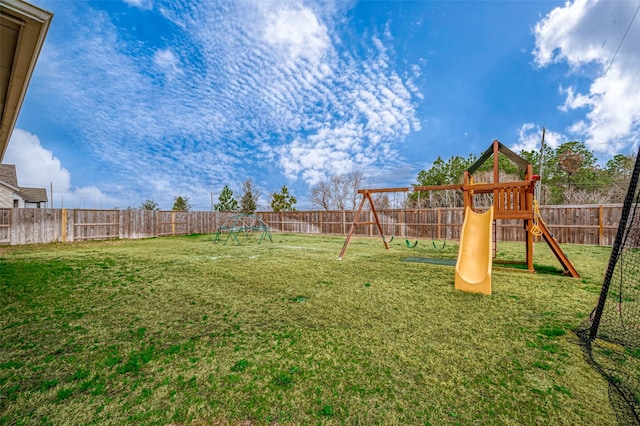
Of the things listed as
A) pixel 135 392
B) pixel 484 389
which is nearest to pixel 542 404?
pixel 484 389

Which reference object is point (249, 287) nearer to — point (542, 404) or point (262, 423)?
point (262, 423)

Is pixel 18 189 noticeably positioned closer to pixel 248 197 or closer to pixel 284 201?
pixel 248 197

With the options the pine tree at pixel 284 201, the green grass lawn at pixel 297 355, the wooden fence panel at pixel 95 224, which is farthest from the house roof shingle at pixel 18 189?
the green grass lawn at pixel 297 355

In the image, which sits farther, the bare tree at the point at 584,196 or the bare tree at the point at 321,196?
the bare tree at the point at 321,196

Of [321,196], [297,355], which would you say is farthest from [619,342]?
[321,196]

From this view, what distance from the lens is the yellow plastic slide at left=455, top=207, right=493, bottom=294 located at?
145 inches

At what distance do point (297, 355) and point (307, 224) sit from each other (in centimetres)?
1450

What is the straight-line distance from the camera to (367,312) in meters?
2.96

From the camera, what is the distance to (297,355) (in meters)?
2.03

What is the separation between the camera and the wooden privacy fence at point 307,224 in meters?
9.91

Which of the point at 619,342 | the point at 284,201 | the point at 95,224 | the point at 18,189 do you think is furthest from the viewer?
the point at 284,201

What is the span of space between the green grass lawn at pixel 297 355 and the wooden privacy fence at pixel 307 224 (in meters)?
7.84

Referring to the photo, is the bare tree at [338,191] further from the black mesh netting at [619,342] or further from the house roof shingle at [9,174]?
the house roof shingle at [9,174]

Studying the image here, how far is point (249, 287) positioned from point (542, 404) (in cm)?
345
